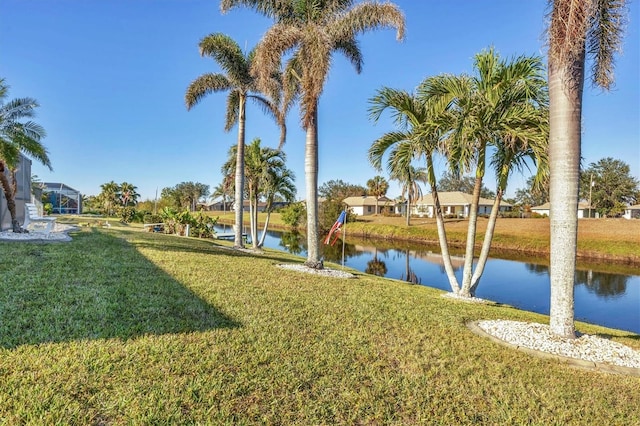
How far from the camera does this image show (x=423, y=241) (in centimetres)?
3506

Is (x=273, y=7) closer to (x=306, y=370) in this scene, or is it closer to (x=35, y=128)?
(x=35, y=128)

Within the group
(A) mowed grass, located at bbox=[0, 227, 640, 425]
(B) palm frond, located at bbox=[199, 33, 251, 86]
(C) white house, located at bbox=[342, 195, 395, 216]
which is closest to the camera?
(A) mowed grass, located at bbox=[0, 227, 640, 425]

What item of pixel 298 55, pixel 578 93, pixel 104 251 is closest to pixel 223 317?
pixel 578 93

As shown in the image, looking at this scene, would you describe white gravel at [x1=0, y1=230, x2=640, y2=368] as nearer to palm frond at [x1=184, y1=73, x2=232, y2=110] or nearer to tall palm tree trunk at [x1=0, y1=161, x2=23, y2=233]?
tall palm tree trunk at [x1=0, y1=161, x2=23, y2=233]

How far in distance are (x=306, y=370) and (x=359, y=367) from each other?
0.54 metres

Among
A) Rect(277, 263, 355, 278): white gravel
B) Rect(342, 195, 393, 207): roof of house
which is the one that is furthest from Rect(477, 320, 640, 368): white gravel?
Rect(342, 195, 393, 207): roof of house

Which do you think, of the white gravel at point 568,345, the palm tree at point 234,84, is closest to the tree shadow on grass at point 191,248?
the palm tree at point 234,84

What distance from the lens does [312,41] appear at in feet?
30.4

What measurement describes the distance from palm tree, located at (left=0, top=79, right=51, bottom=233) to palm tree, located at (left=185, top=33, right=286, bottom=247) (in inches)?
210

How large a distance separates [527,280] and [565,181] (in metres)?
14.9

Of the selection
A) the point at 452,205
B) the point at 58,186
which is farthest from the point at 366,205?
the point at 58,186

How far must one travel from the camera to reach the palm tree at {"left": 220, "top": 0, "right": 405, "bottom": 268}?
9180 mm

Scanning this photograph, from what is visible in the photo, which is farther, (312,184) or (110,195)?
(110,195)

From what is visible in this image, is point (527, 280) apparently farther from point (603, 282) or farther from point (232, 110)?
point (232, 110)
